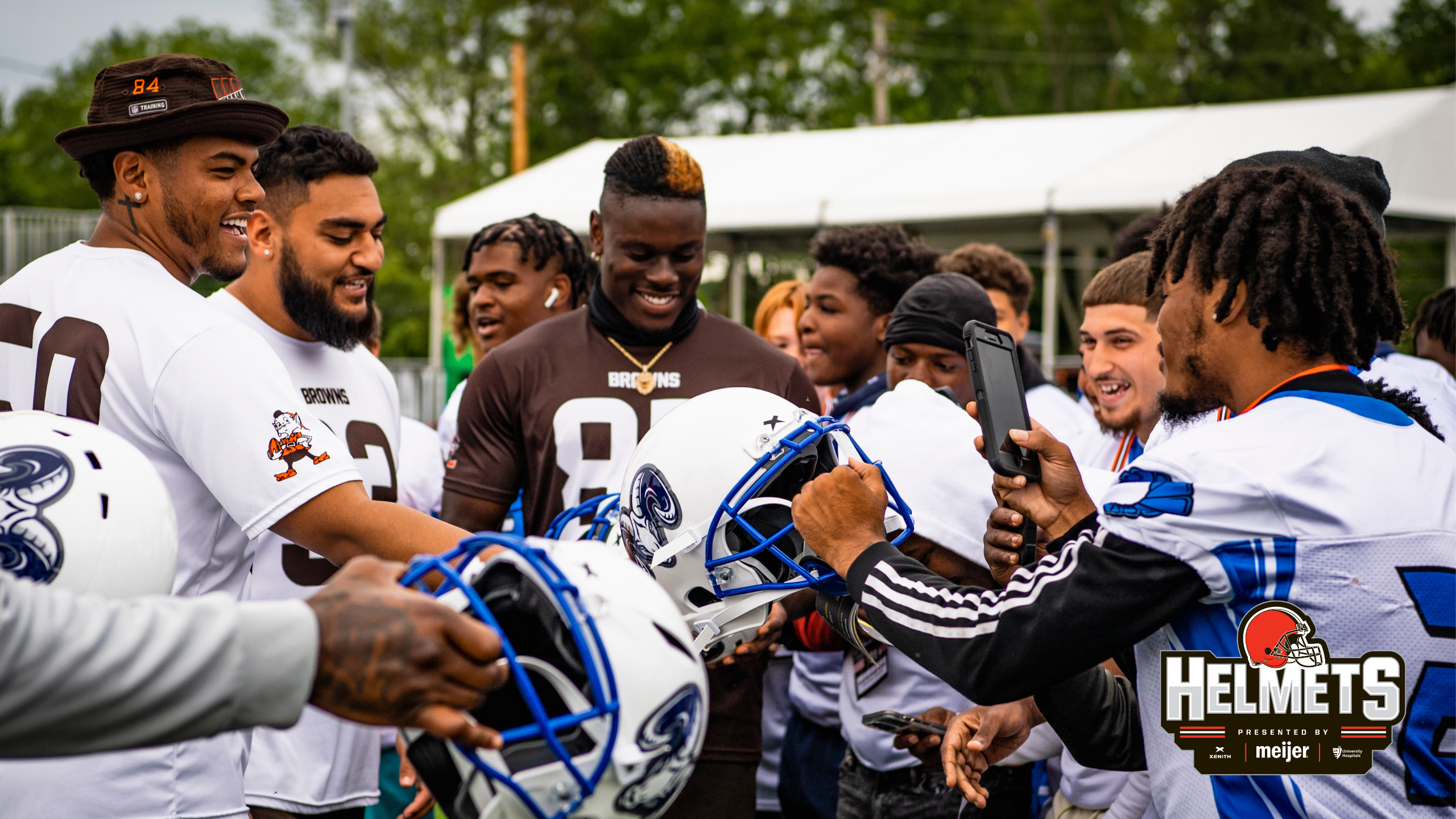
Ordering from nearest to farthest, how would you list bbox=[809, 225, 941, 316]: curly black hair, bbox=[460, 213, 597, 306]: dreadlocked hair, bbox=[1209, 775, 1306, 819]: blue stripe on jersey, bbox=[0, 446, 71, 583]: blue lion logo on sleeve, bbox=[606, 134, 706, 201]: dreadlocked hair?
bbox=[0, 446, 71, 583]: blue lion logo on sleeve, bbox=[1209, 775, 1306, 819]: blue stripe on jersey, bbox=[606, 134, 706, 201]: dreadlocked hair, bbox=[809, 225, 941, 316]: curly black hair, bbox=[460, 213, 597, 306]: dreadlocked hair

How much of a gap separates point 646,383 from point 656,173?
67 centimetres

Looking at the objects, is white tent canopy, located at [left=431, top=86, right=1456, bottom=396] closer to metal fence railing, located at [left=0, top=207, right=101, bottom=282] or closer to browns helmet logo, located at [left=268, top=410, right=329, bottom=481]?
metal fence railing, located at [left=0, top=207, right=101, bottom=282]

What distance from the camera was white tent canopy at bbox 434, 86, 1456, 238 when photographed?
11.9 m

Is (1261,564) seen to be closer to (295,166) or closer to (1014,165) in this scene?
(295,166)

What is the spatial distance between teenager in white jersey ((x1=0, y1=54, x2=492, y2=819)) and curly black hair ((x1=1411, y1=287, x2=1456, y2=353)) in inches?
224

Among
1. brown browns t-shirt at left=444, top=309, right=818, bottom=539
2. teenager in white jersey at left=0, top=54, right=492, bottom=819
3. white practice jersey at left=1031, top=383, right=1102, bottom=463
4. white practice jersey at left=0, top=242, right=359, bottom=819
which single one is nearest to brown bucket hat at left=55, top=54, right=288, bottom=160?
teenager in white jersey at left=0, top=54, right=492, bottom=819

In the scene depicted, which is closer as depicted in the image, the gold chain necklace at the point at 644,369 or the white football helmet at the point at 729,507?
the white football helmet at the point at 729,507

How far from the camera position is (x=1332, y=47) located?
1207 inches

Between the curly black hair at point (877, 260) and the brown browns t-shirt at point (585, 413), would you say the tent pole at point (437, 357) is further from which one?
the brown browns t-shirt at point (585, 413)

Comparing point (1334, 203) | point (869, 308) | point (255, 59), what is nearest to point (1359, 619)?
point (1334, 203)

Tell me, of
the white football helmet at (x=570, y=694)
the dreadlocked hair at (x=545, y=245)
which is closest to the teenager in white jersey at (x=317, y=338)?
the dreadlocked hair at (x=545, y=245)

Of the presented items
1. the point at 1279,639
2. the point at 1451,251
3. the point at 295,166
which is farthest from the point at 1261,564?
the point at 1451,251

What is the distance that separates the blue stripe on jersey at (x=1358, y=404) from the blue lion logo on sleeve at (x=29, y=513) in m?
2.19

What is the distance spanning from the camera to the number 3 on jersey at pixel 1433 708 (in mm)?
2006
